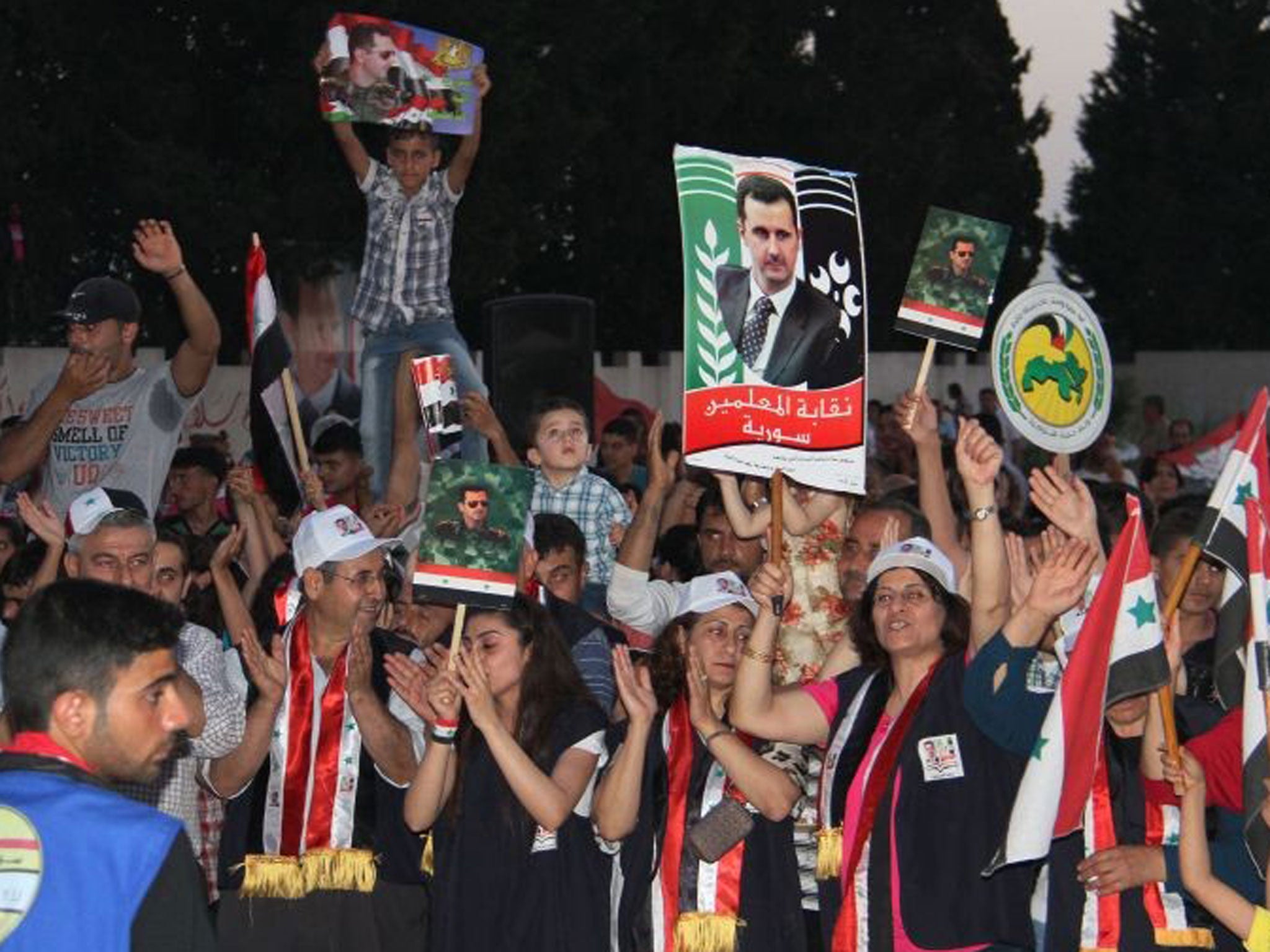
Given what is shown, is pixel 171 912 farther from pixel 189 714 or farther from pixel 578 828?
pixel 578 828

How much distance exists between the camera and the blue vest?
3926 mm

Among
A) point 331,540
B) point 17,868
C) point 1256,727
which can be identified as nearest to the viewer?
point 17,868

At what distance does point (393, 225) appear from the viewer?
1144 centimetres

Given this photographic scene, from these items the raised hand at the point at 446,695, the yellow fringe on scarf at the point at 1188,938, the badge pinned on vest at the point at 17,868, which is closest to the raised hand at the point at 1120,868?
the yellow fringe on scarf at the point at 1188,938

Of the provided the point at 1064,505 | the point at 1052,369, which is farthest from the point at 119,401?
the point at 1064,505

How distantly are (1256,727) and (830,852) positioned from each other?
133 centimetres

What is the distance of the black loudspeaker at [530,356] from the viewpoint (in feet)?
42.4

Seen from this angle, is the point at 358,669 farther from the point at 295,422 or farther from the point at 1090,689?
the point at 295,422

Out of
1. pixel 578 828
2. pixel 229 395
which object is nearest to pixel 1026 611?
pixel 578 828

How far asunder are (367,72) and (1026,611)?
570cm

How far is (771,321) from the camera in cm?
766

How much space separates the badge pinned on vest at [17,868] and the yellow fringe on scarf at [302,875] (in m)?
3.28

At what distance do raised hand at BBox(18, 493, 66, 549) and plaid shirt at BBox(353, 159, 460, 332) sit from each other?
375 centimetres

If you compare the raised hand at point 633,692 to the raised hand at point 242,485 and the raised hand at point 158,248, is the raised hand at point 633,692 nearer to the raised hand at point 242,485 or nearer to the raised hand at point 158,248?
the raised hand at point 242,485
